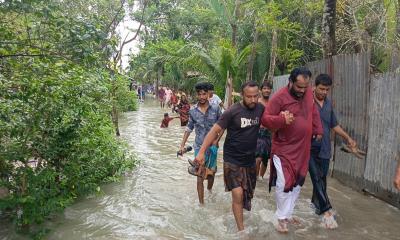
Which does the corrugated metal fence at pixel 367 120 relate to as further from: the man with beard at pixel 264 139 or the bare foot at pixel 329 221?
the man with beard at pixel 264 139

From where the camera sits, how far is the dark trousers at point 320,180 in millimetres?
5000

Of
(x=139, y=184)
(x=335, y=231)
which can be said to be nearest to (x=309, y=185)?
(x=335, y=231)

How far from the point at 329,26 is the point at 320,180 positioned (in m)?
3.50

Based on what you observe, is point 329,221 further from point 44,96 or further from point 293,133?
point 44,96

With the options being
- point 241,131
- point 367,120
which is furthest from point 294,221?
point 367,120

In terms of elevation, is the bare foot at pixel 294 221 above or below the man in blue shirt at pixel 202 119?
below

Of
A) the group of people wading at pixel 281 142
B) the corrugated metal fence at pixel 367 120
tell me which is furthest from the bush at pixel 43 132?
the corrugated metal fence at pixel 367 120

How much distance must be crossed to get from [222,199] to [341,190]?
203 centimetres

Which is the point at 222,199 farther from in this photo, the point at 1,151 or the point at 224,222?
the point at 1,151

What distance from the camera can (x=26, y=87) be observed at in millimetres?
4328

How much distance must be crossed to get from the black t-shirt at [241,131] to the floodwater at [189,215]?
88cm

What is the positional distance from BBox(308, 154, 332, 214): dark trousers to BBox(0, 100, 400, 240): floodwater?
286 millimetres

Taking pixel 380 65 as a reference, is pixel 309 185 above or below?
below

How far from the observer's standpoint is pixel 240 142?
4676 millimetres
